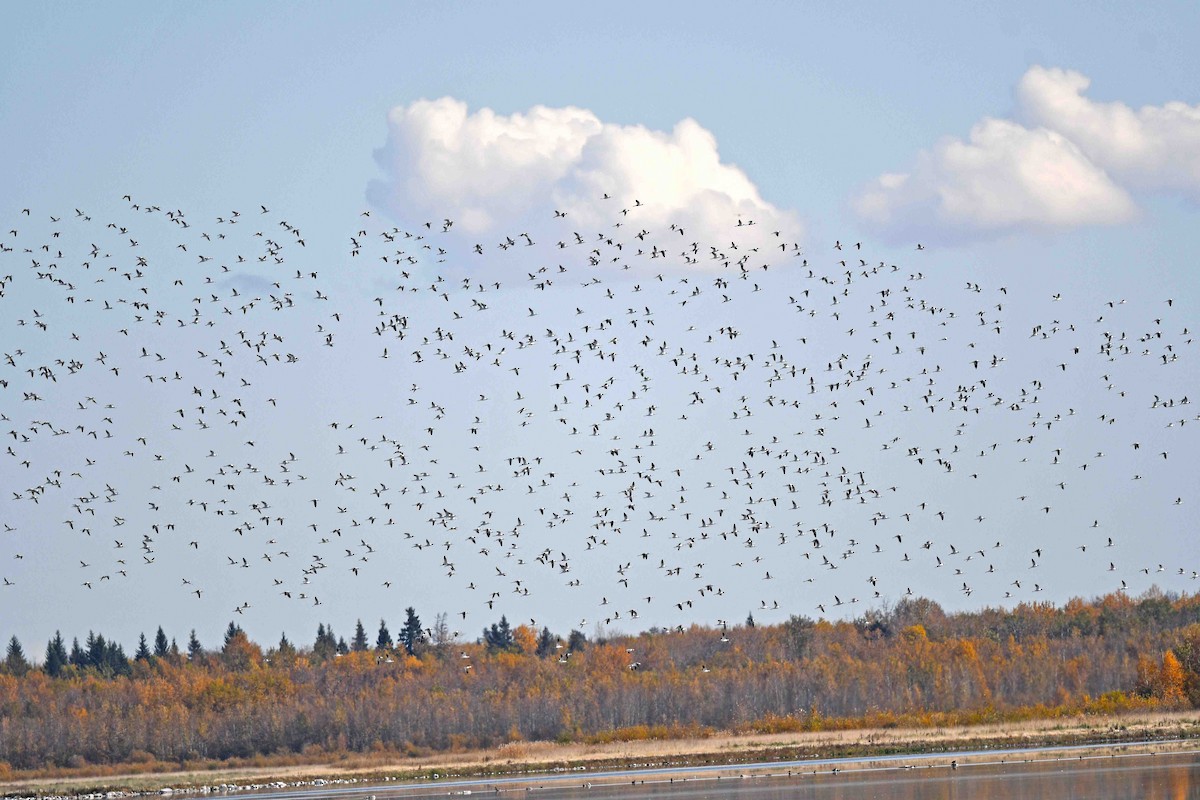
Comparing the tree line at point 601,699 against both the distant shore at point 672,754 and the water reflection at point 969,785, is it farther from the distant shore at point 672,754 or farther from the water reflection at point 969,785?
the water reflection at point 969,785

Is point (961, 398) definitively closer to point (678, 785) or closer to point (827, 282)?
point (827, 282)

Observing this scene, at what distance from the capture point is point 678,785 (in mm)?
84938

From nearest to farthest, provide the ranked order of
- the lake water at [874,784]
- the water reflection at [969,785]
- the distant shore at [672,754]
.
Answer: the water reflection at [969,785] < the lake water at [874,784] < the distant shore at [672,754]

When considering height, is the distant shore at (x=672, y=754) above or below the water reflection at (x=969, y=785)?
above

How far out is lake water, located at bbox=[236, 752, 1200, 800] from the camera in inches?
2687

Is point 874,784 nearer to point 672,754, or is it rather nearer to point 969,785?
point 969,785

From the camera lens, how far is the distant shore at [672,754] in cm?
9831

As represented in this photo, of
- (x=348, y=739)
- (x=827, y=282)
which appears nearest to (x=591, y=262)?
(x=827, y=282)

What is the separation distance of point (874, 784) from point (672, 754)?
3184cm

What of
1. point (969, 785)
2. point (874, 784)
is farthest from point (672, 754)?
point (969, 785)

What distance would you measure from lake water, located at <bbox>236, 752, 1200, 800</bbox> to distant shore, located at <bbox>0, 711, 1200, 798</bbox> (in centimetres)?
402

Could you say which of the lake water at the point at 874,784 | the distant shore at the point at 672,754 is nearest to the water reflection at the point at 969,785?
the lake water at the point at 874,784

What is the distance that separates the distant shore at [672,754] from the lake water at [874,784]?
4.02m

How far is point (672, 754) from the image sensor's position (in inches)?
4250
